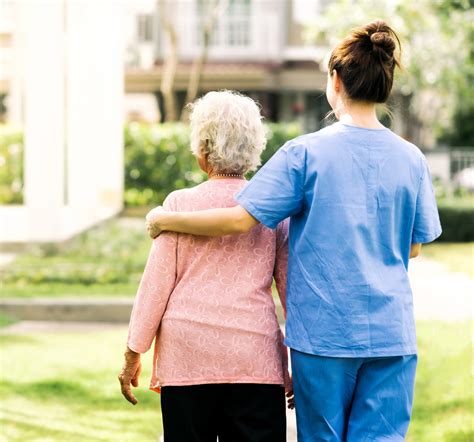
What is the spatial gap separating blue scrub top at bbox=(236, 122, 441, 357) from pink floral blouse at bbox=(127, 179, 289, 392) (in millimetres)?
150

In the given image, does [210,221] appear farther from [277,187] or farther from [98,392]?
[98,392]

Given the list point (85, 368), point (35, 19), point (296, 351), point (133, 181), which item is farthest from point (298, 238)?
point (133, 181)

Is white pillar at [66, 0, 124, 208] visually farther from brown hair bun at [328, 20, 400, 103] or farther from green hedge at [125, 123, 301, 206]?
brown hair bun at [328, 20, 400, 103]

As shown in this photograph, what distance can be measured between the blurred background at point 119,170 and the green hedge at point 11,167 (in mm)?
24

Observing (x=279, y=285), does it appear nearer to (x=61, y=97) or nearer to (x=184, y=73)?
(x=61, y=97)

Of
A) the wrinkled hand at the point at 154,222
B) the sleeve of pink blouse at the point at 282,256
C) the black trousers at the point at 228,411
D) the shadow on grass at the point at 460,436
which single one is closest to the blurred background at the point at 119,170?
the shadow on grass at the point at 460,436

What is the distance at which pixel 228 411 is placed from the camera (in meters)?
3.28

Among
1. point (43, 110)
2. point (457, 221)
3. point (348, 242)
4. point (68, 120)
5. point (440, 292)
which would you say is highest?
point (348, 242)

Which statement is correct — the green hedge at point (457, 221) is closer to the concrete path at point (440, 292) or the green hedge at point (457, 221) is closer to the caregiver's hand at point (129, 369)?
the concrete path at point (440, 292)

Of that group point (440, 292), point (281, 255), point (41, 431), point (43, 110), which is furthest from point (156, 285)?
point (43, 110)

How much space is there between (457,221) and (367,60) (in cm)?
1299

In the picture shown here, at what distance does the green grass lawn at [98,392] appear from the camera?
5.23 metres

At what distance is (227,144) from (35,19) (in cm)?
852

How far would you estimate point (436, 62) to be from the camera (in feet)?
70.7
